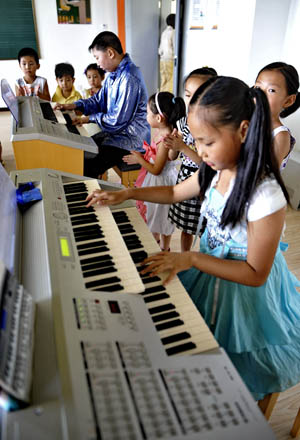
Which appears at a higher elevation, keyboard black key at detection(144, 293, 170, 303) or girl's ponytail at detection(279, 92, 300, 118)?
girl's ponytail at detection(279, 92, 300, 118)

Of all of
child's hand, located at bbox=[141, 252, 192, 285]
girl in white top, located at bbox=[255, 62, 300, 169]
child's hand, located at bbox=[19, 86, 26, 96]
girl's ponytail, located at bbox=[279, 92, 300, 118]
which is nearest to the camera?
child's hand, located at bbox=[141, 252, 192, 285]

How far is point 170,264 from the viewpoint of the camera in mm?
1097

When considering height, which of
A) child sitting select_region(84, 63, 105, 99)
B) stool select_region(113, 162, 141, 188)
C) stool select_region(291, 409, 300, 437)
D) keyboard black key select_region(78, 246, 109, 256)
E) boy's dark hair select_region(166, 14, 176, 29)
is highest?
boy's dark hair select_region(166, 14, 176, 29)

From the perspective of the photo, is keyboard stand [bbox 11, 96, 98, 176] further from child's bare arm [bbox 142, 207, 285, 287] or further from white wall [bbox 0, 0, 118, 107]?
white wall [bbox 0, 0, 118, 107]

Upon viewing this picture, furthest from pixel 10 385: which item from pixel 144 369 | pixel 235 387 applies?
pixel 235 387

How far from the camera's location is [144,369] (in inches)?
29.2

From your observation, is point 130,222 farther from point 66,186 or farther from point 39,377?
point 39,377

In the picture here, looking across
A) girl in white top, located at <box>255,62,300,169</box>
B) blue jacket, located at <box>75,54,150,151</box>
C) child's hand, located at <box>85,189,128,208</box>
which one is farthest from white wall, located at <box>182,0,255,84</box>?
child's hand, located at <box>85,189,128,208</box>

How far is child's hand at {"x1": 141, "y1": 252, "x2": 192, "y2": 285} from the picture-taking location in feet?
3.59

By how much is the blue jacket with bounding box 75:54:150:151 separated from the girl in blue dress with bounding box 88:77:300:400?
5.22ft

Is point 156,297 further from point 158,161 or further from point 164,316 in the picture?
point 158,161

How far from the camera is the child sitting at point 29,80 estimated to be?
3.62 m

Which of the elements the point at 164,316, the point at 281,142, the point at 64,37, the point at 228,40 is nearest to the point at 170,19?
the point at 64,37

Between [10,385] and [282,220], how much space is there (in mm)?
807
